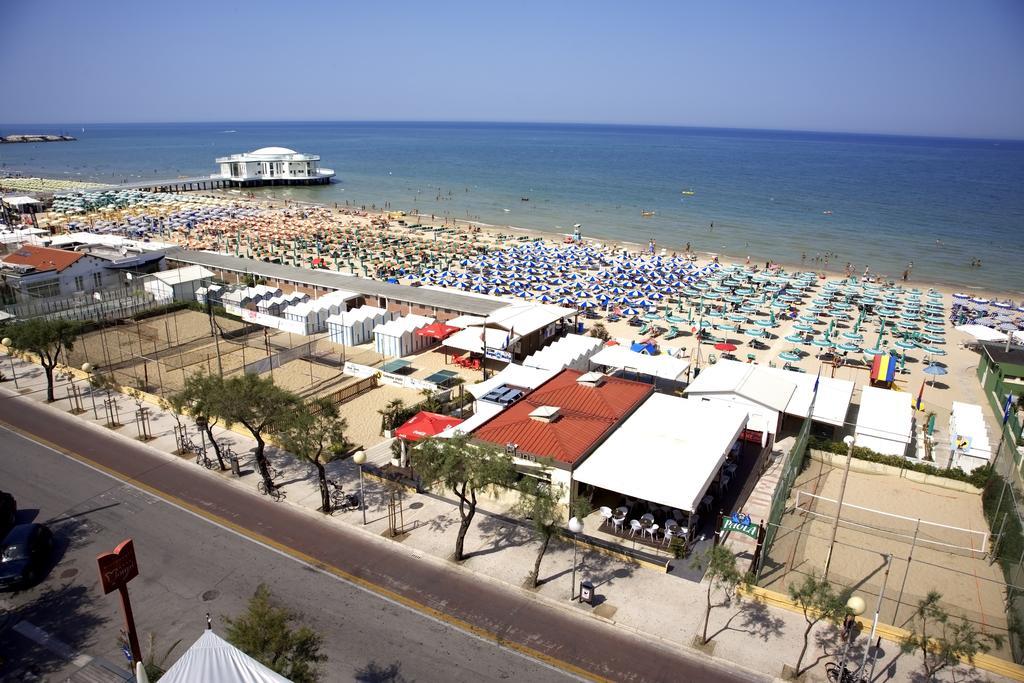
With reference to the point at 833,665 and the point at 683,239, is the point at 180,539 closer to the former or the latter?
the point at 833,665

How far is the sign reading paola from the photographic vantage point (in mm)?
9391

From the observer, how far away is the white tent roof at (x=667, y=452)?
1683 cm

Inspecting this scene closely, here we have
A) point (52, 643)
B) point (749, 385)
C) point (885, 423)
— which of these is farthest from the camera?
point (749, 385)

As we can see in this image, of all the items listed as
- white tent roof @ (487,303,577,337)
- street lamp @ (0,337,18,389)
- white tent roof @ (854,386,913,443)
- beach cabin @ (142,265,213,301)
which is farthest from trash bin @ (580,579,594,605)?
beach cabin @ (142,265,213,301)

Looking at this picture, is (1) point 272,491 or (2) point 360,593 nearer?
(2) point 360,593

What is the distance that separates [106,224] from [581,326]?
56.9 metres

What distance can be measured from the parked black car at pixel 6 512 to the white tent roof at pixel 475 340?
17141 mm

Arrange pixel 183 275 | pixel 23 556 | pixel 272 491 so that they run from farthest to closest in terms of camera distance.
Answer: pixel 183 275 → pixel 272 491 → pixel 23 556

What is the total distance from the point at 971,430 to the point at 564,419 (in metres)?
15.6

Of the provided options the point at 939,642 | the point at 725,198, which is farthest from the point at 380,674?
the point at 725,198

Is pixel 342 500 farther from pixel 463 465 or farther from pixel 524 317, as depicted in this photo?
pixel 524 317

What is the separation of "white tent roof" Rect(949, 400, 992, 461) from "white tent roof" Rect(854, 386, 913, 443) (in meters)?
1.69

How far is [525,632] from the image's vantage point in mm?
13477

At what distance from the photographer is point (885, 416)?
23.5m
